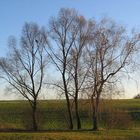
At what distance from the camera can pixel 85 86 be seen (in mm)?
40000

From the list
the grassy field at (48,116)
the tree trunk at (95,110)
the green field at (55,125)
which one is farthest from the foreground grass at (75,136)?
the grassy field at (48,116)

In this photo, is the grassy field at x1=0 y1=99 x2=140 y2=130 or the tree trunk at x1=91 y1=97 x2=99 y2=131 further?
the grassy field at x1=0 y1=99 x2=140 y2=130

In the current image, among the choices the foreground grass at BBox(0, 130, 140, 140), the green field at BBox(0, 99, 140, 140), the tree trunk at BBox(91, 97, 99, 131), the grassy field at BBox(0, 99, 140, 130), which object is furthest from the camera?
the grassy field at BBox(0, 99, 140, 130)

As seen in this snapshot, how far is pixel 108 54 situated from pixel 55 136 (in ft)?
36.2

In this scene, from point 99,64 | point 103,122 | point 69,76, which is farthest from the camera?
point 103,122

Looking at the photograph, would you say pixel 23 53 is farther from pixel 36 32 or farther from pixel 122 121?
pixel 122 121

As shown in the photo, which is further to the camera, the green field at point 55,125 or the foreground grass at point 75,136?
the green field at point 55,125

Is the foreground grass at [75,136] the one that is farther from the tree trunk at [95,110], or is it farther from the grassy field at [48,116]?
the grassy field at [48,116]

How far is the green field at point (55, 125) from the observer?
31.5 metres

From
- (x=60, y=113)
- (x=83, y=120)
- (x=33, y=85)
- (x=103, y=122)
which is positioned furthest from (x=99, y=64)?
(x=60, y=113)

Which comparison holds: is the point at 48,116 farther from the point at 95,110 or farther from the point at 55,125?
the point at 95,110

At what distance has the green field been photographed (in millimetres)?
31500

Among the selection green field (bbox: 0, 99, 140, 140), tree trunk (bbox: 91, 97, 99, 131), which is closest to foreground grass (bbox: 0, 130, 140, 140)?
green field (bbox: 0, 99, 140, 140)

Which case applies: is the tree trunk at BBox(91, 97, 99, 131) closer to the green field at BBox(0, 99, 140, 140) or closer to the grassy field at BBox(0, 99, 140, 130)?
the green field at BBox(0, 99, 140, 140)
